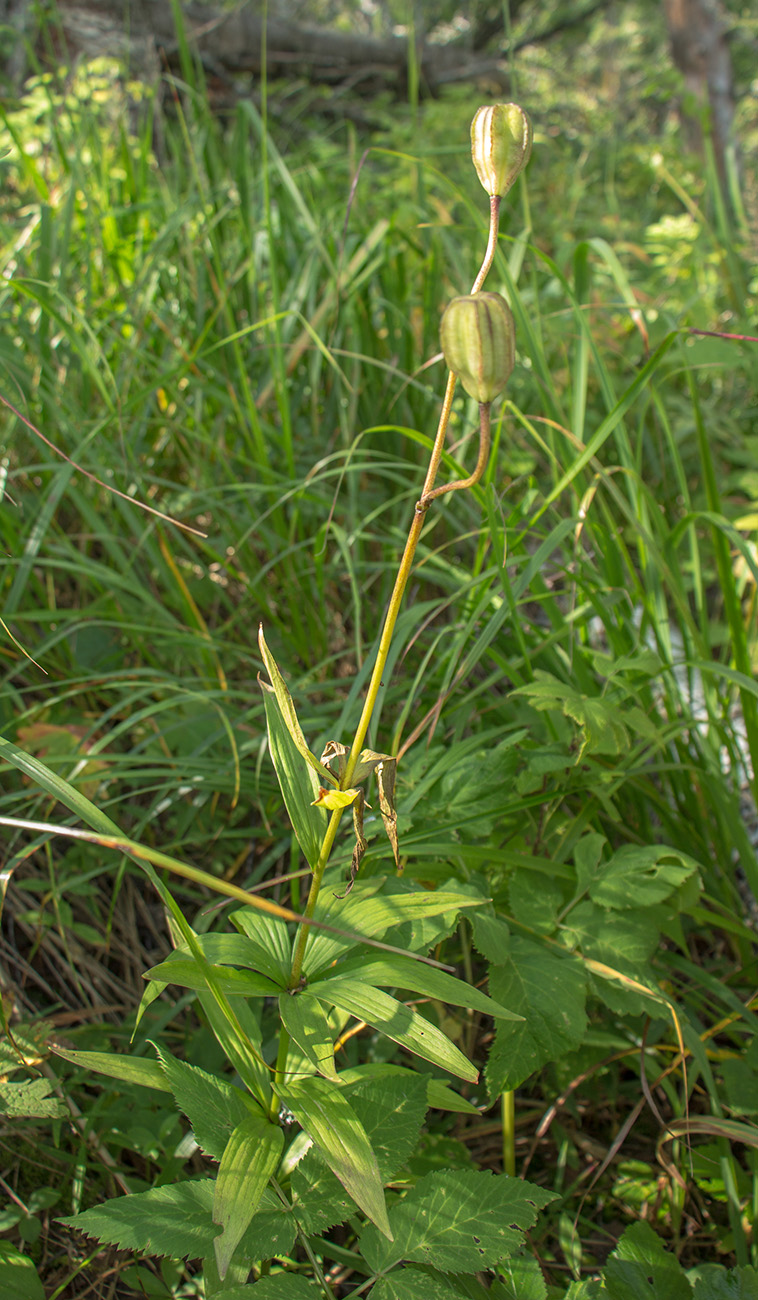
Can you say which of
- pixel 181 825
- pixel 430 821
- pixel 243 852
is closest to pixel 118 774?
pixel 181 825

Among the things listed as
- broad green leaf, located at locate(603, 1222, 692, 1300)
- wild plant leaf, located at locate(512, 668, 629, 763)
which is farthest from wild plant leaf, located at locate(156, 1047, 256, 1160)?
wild plant leaf, located at locate(512, 668, 629, 763)

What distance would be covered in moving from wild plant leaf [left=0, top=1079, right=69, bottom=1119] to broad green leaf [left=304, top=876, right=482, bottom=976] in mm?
339

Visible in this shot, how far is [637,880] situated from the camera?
0.94 metres

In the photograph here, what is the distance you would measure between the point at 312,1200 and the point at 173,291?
6.08 feet

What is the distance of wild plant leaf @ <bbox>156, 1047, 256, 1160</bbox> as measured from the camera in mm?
736

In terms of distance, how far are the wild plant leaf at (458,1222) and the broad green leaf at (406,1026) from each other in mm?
154

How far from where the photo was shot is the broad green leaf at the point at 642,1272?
0.79 meters

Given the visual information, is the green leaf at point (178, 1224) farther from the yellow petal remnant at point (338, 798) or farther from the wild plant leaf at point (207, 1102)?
the yellow petal remnant at point (338, 798)

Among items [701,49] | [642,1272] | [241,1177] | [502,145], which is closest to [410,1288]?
[241,1177]

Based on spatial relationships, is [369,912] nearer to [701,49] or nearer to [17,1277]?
[17,1277]

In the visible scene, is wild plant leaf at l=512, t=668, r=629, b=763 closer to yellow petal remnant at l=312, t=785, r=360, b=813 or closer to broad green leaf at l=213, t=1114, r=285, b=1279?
yellow petal remnant at l=312, t=785, r=360, b=813

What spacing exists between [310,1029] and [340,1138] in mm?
87

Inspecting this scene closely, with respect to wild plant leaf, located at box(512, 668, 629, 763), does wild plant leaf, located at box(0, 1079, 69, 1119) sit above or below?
below

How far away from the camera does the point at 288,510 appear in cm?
175
